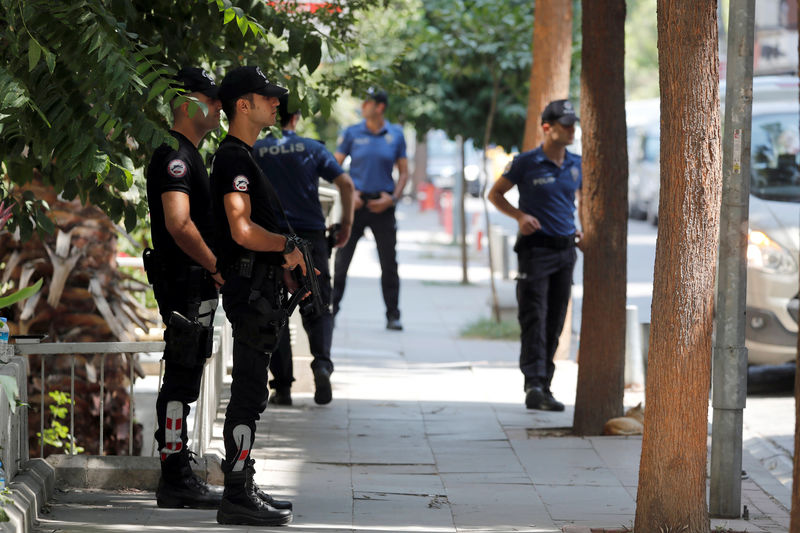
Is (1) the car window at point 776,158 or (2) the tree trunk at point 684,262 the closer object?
(2) the tree trunk at point 684,262

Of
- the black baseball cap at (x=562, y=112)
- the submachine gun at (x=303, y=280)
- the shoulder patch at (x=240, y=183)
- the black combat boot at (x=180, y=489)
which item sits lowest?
the black combat boot at (x=180, y=489)

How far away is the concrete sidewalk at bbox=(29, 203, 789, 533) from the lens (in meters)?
5.80

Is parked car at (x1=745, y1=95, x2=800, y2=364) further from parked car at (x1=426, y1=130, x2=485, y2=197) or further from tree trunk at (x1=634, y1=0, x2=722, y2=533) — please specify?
parked car at (x1=426, y1=130, x2=485, y2=197)

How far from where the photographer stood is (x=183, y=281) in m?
5.85

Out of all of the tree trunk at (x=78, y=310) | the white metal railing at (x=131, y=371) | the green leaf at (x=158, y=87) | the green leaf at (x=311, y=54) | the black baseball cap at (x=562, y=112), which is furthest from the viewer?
the black baseball cap at (x=562, y=112)

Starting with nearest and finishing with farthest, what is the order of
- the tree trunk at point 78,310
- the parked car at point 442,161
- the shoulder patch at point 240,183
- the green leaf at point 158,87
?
the green leaf at point 158,87 < the shoulder patch at point 240,183 < the tree trunk at point 78,310 < the parked car at point 442,161

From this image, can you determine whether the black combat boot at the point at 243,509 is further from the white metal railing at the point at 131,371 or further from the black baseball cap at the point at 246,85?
the black baseball cap at the point at 246,85

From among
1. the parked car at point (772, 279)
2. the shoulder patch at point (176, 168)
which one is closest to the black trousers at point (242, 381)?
the shoulder patch at point (176, 168)

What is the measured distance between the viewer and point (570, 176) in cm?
874

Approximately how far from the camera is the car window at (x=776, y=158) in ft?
35.8

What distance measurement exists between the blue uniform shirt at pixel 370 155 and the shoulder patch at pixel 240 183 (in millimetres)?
7026

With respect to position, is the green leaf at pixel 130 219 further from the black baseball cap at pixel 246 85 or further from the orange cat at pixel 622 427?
the orange cat at pixel 622 427

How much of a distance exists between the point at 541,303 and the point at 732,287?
2841 millimetres

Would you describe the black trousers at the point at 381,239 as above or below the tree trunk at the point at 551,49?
below
